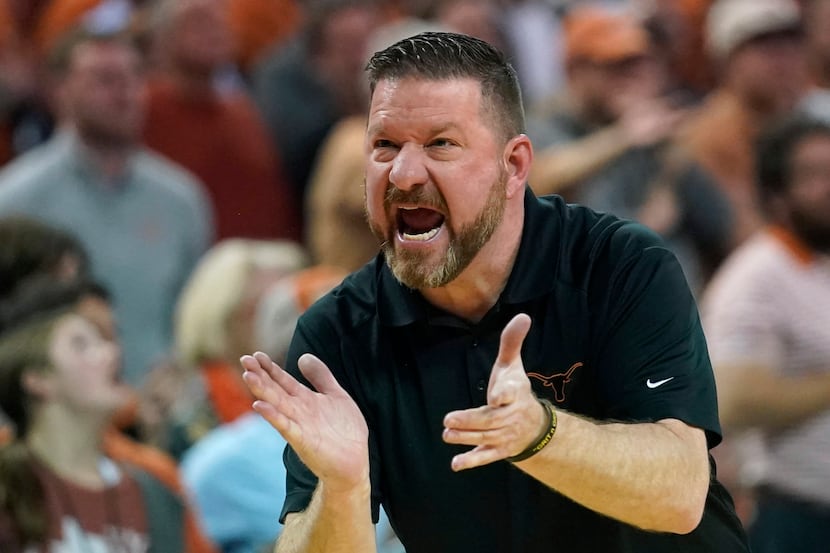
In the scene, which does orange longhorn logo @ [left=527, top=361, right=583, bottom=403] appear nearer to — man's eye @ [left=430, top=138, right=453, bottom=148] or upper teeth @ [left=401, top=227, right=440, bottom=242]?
upper teeth @ [left=401, top=227, right=440, bottom=242]

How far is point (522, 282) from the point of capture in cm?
322

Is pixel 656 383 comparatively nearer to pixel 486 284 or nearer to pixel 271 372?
pixel 486 284

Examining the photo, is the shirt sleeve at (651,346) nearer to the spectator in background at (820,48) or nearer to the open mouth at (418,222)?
the open mouth at (418,222)

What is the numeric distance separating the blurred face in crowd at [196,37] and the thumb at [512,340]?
16.9 feet

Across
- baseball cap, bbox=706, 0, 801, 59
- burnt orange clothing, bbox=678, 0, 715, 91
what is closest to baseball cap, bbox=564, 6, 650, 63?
baseball cap, bbox=706, 0, 801, 59

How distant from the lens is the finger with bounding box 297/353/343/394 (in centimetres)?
295

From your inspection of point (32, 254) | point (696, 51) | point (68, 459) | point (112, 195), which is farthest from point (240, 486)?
point (696, 51)

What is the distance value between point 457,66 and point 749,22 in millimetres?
4929

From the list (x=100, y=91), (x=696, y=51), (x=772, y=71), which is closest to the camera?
(x=100, y=91)

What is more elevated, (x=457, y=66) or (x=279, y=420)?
(x=457, y=66)

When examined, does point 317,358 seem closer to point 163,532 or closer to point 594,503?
point 594,503

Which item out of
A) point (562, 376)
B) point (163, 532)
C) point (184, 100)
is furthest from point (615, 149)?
point (562, 376)

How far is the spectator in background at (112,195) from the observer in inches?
267

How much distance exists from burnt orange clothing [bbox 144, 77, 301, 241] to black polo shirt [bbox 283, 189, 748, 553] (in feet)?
15.1
